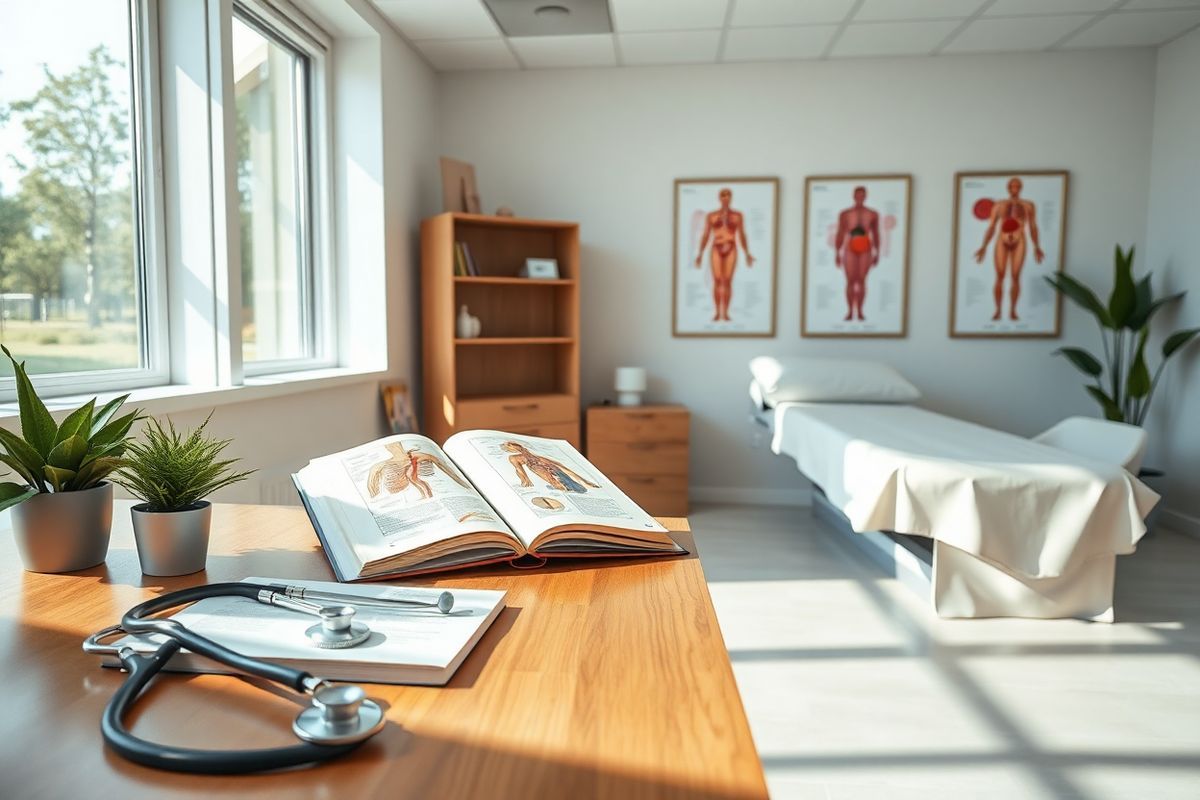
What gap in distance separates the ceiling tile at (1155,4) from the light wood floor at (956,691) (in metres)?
2.39

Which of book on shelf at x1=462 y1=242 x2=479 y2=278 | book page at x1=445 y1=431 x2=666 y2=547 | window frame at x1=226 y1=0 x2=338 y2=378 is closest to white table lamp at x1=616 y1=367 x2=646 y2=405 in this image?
book on shelf at x1=462 y1=242 x2=479 y2=278

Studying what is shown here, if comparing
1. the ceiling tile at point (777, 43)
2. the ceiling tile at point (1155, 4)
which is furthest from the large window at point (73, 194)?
the ceiling tile at point (1155, 4)

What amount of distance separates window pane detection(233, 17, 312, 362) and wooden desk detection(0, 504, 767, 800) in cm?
243

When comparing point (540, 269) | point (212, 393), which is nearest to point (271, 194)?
point (212, 393)

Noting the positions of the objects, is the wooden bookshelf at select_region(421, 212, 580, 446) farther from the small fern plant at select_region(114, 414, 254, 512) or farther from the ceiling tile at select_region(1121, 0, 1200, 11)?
the small fern plant at select_region(114, 414, 254, 512)

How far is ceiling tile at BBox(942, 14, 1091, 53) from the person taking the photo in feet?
12.1

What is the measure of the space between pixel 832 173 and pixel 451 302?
6.97 ft

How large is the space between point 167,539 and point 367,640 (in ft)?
1.04

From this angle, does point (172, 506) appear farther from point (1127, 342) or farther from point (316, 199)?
point (1127, 342)

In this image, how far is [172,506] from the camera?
2.70 feet

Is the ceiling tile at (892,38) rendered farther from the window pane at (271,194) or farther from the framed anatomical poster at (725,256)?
the window pane at (271,194)

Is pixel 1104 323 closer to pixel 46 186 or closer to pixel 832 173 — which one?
pixel 832 173

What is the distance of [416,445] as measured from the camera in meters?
1.08

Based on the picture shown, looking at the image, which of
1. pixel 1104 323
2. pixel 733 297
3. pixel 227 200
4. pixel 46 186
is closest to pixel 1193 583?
pixel 1104 323
